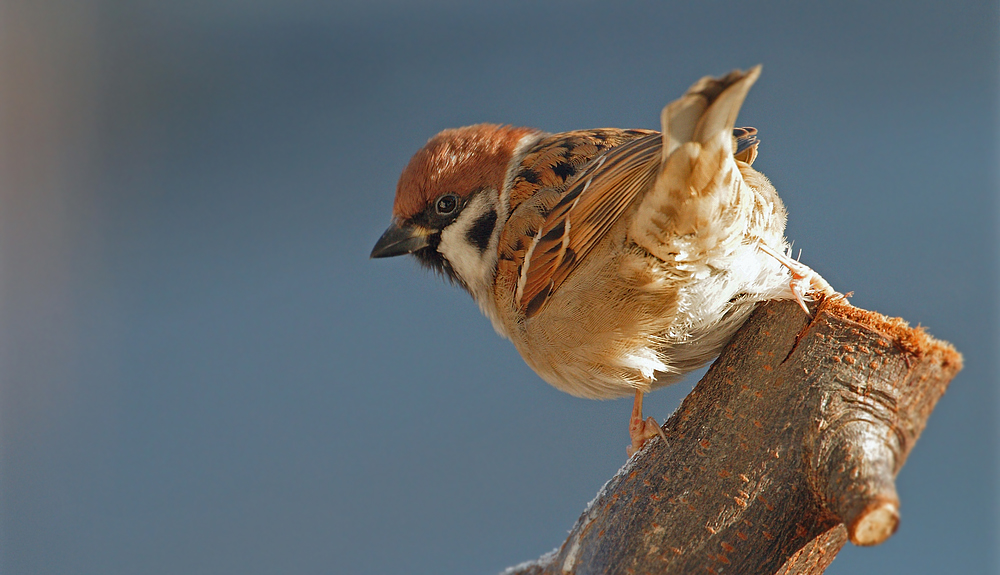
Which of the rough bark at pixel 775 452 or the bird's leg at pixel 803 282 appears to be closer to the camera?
the rough bark at pixel 775 452

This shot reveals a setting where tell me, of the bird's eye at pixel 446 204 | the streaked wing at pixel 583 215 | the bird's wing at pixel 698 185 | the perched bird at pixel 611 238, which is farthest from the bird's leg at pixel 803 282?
the bird's eye at pixel 446 204

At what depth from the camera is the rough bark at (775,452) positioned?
1162 millimetres

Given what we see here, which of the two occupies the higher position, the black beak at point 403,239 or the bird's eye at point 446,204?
the bird's eye at point 446,204

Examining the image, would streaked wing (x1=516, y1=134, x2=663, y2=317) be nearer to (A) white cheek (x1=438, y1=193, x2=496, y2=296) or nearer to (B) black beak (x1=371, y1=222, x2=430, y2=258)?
(A) white cheek (x1=438, y1=193, x2=496, y2=296)

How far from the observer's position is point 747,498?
4.08 feet

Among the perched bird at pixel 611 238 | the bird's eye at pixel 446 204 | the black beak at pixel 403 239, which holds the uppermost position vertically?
the bird's eye at pixel 446 204

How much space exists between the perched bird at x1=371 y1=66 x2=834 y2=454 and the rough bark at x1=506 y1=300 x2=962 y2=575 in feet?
0.33

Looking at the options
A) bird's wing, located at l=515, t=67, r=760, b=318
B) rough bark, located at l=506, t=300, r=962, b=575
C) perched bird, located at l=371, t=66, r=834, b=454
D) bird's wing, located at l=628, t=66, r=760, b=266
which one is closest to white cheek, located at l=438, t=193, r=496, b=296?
perched bird, located at l=371, t=66, r=834, b=454

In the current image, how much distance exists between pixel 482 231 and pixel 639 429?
66cm

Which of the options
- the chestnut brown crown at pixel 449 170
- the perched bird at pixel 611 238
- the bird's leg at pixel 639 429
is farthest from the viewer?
the chestnut brown crown at pixel 449 170

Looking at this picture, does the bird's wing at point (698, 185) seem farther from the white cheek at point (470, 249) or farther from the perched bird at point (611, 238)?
the white cheek at point (470, 249)

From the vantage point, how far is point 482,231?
1.86 metres

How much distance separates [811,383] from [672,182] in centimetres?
43

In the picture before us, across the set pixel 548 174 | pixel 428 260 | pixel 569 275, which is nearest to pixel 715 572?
pixel 569 275
